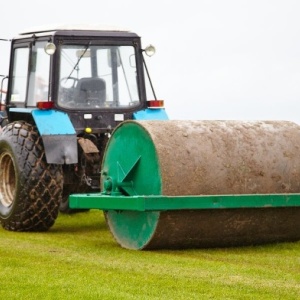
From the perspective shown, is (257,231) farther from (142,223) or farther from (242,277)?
(242,277)

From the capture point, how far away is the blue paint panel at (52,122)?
462 inches

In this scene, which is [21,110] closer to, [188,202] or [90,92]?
[90,92]

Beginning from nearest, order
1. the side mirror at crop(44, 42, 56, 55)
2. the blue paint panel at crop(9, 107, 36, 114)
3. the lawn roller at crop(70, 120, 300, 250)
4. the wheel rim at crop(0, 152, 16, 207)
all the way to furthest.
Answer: the lawn roller at crop(70, 120, 300, 250)
the side mirror at crop(44, 42, 56, 55)
the blue paint panel at crop(9, 107, 36, 114)
the wheel rim at crop(0, 152, 16, 207)

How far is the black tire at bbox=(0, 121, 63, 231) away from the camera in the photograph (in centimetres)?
1177

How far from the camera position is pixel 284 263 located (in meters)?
9.17

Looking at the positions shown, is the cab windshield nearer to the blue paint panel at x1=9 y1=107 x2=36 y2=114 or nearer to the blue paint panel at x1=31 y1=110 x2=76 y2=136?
the blue paint panel at x1=31 y1=110 x2=76 y2=136

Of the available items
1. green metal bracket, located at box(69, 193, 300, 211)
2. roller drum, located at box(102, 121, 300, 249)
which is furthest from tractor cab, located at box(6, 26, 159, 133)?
green metal bracket, located at box(69, 193, 300, 211)

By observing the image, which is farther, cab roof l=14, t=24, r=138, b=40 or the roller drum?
cab roof l=14, t=24, r=138, b=40

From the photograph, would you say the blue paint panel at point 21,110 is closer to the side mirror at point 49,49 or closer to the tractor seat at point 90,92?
the tractor seat at point 90,92

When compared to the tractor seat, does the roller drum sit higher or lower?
lower

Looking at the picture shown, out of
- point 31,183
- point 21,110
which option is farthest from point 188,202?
point 21,110

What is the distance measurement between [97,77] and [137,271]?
174 inches

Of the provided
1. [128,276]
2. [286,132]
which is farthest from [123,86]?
[128,276]

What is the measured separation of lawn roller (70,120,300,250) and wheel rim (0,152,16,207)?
222 centimetres
